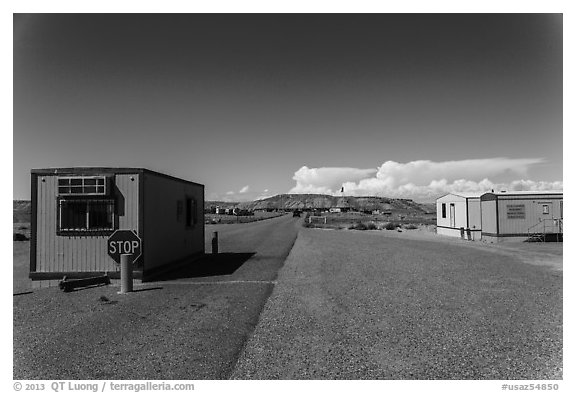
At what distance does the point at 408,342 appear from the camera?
585 cm

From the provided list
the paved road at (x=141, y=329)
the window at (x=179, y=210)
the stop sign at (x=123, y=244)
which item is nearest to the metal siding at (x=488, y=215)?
the paved road at (x=141, y=329)

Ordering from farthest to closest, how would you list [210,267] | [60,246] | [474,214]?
[474,214], [210,267], [60,246]

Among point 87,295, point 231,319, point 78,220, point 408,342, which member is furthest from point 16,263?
point 408,342

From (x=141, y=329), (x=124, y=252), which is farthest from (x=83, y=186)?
(x=141, y=329)

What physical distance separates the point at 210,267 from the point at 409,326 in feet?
27.2

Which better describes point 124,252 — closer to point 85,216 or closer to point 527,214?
point 85,216

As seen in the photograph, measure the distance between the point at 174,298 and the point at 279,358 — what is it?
14.1ft

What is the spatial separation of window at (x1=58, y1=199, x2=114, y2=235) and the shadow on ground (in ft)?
7.38

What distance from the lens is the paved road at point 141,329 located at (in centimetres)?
500

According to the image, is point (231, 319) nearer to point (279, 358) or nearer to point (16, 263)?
point (279, 358)

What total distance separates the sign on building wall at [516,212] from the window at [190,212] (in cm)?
1857

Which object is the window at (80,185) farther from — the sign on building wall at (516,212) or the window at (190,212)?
the sign on building wall at (516,212)

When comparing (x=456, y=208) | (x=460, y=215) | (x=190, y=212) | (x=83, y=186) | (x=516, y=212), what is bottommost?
(x=460, y=215)

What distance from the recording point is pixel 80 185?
10.6 m
